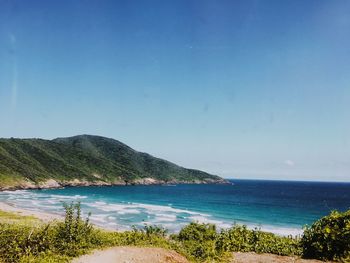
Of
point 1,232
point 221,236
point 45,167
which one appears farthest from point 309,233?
point 45,167

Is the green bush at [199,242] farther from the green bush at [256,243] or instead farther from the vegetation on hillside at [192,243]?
the green bush at [256,243]

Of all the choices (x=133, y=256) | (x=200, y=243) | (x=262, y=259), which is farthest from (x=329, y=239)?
(x=133, y=256)

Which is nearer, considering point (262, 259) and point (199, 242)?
point (262, 259)

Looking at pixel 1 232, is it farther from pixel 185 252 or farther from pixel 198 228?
pixel 198 228

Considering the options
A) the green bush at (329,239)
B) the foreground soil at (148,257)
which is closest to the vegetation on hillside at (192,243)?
the green bush at (329,239)

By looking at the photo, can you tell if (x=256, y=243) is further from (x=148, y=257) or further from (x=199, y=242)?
(x=148, y=257)

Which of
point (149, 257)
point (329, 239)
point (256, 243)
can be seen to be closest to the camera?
point (149, 257)
